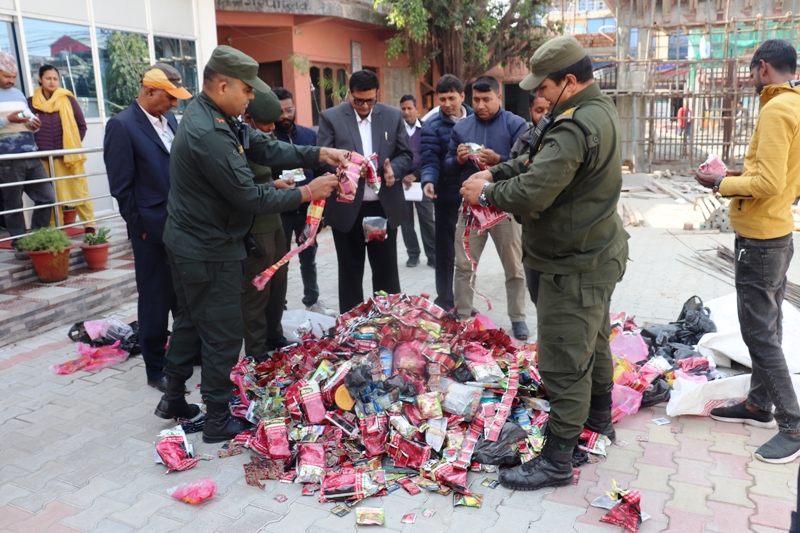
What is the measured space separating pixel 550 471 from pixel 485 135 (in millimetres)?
2915

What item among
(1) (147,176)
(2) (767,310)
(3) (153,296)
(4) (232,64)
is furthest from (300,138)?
(2) (767,310)

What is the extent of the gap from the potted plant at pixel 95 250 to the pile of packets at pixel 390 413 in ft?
10.2

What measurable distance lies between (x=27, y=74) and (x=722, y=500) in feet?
27.5

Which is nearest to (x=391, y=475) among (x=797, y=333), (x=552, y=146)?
(x=552, y=146)

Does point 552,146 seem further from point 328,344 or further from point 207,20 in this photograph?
point 207,20

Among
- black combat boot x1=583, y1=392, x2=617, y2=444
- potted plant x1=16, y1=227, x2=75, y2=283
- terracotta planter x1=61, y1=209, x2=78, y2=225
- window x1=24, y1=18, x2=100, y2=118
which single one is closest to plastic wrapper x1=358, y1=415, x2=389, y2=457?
black combat boot x1=583, y1=392, x2=617, y2=444

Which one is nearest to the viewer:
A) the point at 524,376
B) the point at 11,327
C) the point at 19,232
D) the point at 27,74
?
the point at 524,376

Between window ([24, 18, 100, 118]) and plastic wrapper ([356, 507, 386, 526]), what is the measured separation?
7223 millimetres

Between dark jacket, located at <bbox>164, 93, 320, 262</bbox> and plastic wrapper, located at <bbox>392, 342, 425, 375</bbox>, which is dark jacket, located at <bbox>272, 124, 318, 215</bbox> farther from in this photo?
plastic wrapper, located at <bbox>392, 342, 425, 375</bbox>

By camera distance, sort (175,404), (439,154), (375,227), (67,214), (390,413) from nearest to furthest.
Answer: (390,413), (175,404), (375,227), (439,154), (67,214)

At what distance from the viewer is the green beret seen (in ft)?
15.0

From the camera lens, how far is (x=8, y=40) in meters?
7.52

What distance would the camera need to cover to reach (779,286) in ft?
11.6

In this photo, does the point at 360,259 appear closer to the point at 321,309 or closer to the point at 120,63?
the point at 321,309
